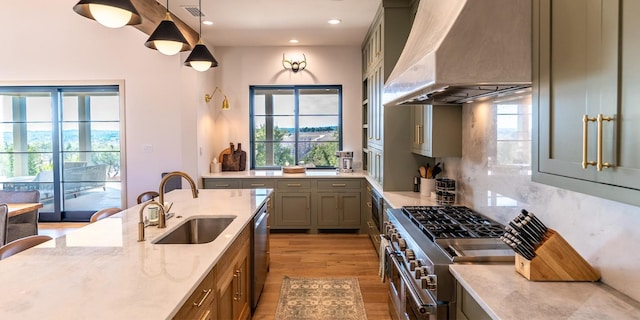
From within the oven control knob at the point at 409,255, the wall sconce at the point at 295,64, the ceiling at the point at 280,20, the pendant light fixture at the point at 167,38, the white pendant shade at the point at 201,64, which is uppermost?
the ceiling at the point at 280,20

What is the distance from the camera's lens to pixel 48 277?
4.80 ft

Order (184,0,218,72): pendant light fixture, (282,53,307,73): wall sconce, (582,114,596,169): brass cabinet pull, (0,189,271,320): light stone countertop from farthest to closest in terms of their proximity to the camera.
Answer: (282,53,307,73): wall sconce
(184,0,218,72): pendant light fixture
(0,189,271,320): light stone countertop
(582,114,596,169): brass cabinet pull

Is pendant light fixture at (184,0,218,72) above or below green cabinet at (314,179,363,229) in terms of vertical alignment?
above

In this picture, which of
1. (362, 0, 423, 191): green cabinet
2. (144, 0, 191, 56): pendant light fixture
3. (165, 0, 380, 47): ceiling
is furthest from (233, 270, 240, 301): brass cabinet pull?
(165, 0, 380, 47): ceiling

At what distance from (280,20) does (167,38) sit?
84.5 inches

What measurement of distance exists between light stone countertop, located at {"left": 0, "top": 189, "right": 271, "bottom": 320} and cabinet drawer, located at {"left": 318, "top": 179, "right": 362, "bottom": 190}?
3.00m

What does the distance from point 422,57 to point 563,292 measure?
1126 mm

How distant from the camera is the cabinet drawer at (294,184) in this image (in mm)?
5258

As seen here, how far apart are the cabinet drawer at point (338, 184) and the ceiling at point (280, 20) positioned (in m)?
2.00

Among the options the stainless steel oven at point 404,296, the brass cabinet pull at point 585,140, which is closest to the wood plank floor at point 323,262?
the stainless steel oven at point 404,296

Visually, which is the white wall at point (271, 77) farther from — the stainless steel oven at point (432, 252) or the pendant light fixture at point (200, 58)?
the stainless steel oven at point (432, 252)

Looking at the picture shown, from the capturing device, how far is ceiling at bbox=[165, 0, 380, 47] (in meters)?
3.91

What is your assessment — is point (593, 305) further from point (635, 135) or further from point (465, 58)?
point (465, 58)

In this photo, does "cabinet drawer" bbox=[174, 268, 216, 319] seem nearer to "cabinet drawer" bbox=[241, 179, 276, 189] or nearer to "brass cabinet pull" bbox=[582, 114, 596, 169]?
"brass cabinet pull" bbox=[582, 114, 596, 169]
